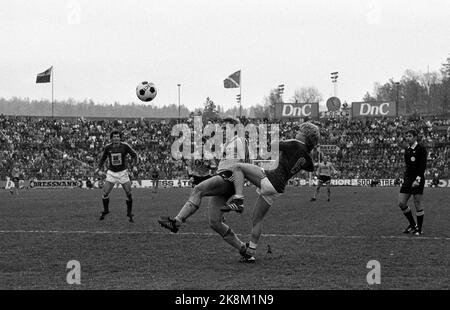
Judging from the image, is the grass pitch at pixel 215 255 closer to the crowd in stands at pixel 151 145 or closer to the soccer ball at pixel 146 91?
the soccer ball at pixel 146 91

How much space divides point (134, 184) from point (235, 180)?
1938 inches

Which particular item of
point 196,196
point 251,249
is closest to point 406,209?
point 251,249

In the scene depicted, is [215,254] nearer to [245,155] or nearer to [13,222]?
[245,155]

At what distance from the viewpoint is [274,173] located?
436 inches

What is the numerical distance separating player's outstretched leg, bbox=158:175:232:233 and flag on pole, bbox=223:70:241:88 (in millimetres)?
63587

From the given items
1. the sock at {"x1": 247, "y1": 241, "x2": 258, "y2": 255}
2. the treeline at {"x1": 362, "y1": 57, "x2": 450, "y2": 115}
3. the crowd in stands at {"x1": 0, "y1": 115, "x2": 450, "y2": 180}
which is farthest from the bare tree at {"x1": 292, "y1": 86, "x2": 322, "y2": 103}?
the sock at {"x1": 247, "y1": 241, "x2": 258, "y2": 255}

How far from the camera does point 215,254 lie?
11.8 meters

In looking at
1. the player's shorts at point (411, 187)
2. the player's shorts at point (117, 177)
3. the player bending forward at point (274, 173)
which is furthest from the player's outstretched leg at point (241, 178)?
the player's shorts at point (117, 177)

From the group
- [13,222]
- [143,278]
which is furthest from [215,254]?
[13,222]

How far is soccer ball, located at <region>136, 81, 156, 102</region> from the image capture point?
2159cm

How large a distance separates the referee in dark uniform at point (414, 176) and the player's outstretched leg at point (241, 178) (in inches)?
234

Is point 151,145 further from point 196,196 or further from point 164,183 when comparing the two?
point 196,196
